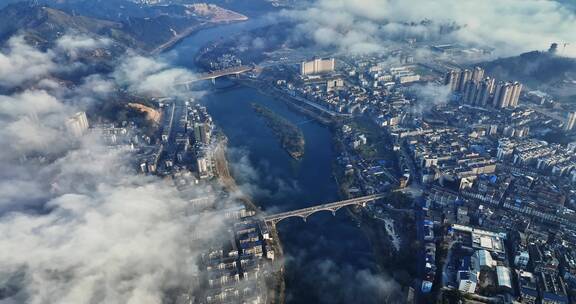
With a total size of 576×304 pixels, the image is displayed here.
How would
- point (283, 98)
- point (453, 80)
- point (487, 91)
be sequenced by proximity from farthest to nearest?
point (283, 98)
point (453, 80)
point (487, 91)

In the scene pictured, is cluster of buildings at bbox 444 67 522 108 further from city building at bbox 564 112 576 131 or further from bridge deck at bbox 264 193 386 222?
bridge deck at bbox 264 193 386 222

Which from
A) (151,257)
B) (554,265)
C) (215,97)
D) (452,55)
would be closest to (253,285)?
(151,257)

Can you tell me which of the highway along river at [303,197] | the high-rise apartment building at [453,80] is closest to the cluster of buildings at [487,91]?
the high-rise apartment building at [453,80]

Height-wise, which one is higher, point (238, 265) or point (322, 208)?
point (322, 208)

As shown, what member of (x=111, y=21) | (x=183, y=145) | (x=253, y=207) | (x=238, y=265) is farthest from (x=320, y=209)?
(x=111, y=21)

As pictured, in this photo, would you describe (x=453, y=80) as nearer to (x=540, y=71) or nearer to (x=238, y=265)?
(x=540, y=71)

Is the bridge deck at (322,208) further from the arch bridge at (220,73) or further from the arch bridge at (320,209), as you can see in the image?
the arch bridge at (220,73)

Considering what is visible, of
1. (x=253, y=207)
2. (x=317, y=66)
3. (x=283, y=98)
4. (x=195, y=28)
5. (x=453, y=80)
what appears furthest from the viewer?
(x=195, y=28)
